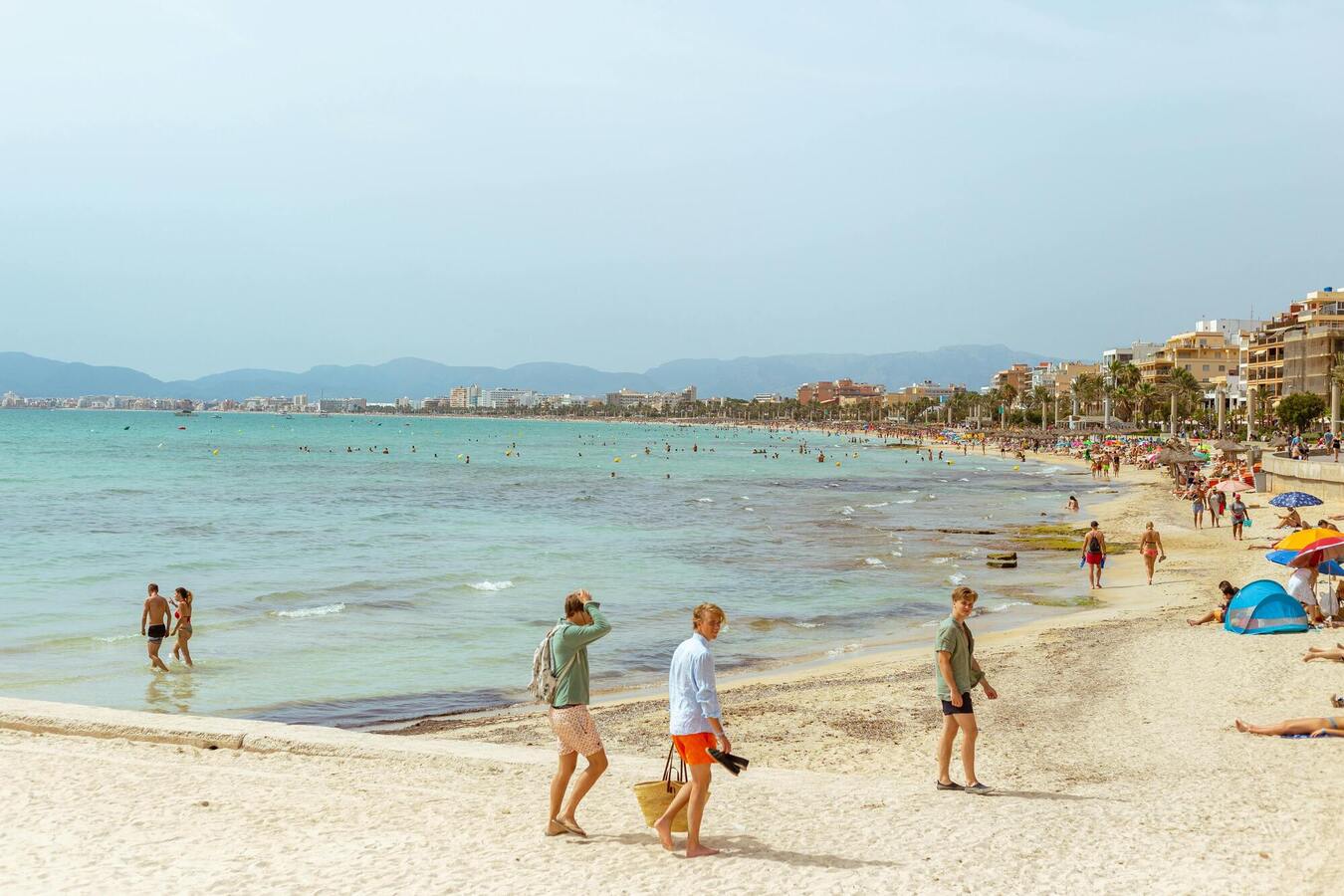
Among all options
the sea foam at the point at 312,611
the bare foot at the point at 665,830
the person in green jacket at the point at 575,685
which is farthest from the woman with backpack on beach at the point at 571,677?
the sea foam at the point at 312,611

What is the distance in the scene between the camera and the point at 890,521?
4162 centimetres

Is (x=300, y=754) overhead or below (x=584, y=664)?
below

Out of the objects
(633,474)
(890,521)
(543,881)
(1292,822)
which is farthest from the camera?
(633,474)

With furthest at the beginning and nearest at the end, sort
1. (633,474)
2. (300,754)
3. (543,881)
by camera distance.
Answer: (633,474) → (300,754) → (543,881)

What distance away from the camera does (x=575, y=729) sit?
6727 millimetres

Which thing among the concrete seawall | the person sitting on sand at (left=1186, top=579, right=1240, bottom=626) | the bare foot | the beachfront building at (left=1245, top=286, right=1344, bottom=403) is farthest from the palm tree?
the bare foot

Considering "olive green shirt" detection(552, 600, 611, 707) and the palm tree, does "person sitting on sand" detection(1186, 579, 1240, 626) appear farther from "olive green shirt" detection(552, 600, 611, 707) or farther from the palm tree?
the palm tree

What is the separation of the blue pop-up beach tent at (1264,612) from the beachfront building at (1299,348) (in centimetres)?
7831

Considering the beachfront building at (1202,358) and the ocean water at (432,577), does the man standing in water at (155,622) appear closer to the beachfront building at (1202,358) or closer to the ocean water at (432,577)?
the ocean water at (432,577)

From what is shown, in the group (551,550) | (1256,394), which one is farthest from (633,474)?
(1256,394)

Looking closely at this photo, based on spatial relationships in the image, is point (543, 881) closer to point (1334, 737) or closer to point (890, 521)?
point (1334, 737)

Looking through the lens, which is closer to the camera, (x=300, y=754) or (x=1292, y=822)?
(x=1292, y=822)

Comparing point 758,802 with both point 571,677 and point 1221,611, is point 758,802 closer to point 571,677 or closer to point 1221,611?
point 571,677

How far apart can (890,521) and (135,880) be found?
3702cm
